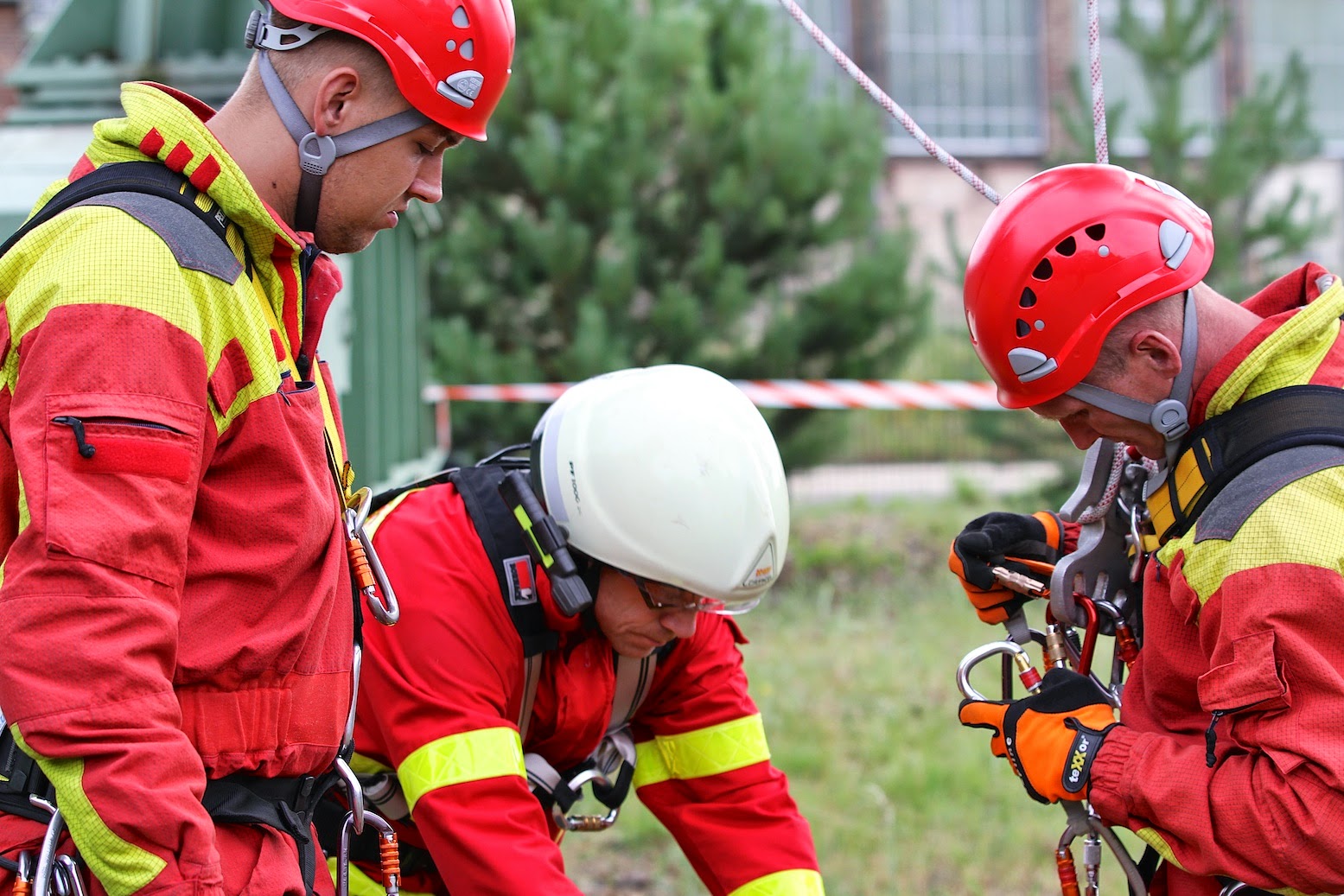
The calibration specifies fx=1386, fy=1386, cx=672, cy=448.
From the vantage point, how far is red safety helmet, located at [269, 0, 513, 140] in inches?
78.2

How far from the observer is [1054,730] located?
7.88 ft

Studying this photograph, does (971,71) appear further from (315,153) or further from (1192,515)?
(315,153)

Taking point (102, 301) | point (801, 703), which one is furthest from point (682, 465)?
point (801, 703)

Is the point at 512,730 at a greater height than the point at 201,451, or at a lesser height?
lesser

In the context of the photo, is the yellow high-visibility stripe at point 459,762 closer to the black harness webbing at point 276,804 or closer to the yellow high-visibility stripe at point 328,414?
the black harness webbing at point 276,804

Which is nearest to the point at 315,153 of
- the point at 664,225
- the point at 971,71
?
the point at 664,225

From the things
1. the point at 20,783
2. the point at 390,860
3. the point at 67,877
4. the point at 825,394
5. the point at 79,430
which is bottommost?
the point at 825,394

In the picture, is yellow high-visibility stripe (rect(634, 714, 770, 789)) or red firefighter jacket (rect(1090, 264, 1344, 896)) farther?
yellow high-visibility stripe (rect(634, 714, 770, 789))

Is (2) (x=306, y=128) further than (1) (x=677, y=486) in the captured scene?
No

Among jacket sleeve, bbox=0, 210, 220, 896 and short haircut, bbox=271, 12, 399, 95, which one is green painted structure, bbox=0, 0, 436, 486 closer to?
short haircut, bbox=271, 12, 399, 95

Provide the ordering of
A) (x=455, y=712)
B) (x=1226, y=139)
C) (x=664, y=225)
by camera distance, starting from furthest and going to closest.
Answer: (x=1226, y=139)
(x=664, y=225)
(x=455, y=712)

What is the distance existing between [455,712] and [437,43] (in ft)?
3.65

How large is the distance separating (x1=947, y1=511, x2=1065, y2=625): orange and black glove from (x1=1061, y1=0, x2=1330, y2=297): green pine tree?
26.3 ft

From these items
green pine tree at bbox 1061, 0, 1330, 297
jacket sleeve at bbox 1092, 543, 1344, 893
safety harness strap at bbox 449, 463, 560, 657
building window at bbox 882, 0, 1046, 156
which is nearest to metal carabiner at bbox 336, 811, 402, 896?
safety harness strap at bbox 449, 463, 560, 657
